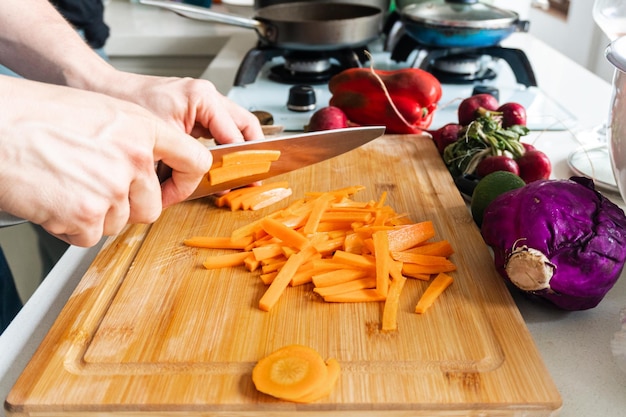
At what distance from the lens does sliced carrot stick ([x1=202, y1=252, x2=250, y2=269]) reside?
39.9 inches

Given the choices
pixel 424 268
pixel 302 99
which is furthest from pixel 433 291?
→ pixel 302 99

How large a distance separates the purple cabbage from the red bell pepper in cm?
64

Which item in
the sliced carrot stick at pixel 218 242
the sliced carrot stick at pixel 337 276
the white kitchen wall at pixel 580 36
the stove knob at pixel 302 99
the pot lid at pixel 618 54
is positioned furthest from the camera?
the white kitchen wall at pixel 580 36

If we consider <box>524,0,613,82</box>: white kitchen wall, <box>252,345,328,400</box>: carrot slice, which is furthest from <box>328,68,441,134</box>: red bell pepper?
<box>524,0,613,82</box>: white kitchen wall

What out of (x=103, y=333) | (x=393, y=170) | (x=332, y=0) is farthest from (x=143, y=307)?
(x=332, y=0)

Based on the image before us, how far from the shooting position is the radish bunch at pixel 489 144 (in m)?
1.23

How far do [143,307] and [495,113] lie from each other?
90 cm

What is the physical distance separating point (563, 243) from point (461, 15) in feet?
4.18

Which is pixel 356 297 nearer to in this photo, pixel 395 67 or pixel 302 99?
pixel 302 99

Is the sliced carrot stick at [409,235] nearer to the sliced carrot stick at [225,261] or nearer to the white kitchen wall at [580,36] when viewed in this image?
the sliced carrot stick at [225,261]

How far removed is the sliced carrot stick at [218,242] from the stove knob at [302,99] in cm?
74

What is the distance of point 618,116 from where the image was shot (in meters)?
0.91

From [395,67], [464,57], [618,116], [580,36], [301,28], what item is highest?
[618,116]

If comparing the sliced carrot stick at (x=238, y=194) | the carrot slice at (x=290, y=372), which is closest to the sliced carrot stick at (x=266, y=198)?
the sliced carrot stick at (x=238, y=194)
